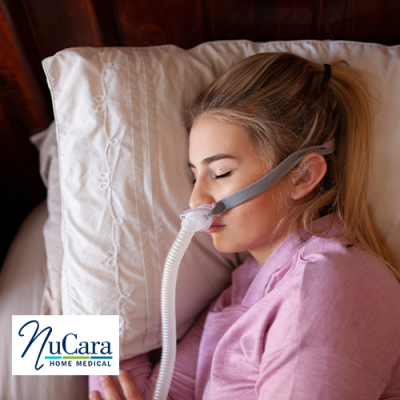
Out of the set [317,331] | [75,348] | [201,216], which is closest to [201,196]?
[201,216]

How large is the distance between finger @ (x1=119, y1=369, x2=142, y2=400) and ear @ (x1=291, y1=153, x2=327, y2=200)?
75cm

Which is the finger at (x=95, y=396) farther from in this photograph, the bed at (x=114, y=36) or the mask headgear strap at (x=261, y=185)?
the mask headgear strap at (x=261, y=185)

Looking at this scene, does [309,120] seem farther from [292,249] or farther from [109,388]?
[109,388]

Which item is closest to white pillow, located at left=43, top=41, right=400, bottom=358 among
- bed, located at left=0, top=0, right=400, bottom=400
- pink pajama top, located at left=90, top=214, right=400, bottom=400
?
bed, located at left=0, top=0, right=400, bottom=400

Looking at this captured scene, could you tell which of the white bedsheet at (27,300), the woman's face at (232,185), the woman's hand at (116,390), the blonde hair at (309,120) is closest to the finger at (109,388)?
the woman's hand at (116,390)

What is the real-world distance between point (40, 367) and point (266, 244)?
2.53 feet

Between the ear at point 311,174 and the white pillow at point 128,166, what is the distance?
22 cm

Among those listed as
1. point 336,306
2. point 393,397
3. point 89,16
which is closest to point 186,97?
point 89,16

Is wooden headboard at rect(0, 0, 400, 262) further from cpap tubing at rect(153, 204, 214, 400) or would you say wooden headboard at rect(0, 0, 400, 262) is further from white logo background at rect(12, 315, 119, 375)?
white logo background at rect(12, 315, 119, 375)

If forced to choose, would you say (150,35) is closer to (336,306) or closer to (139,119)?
(139,119)

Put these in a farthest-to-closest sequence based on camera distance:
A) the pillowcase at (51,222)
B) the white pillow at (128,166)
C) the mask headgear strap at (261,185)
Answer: the pillowcase at (51,222)
the white pillow at (128,166)
the mask headgear strap at (261,185)

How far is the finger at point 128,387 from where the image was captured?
3.42ft

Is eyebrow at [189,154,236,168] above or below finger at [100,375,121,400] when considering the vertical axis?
above

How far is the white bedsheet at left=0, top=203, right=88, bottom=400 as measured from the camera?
1041 mm
